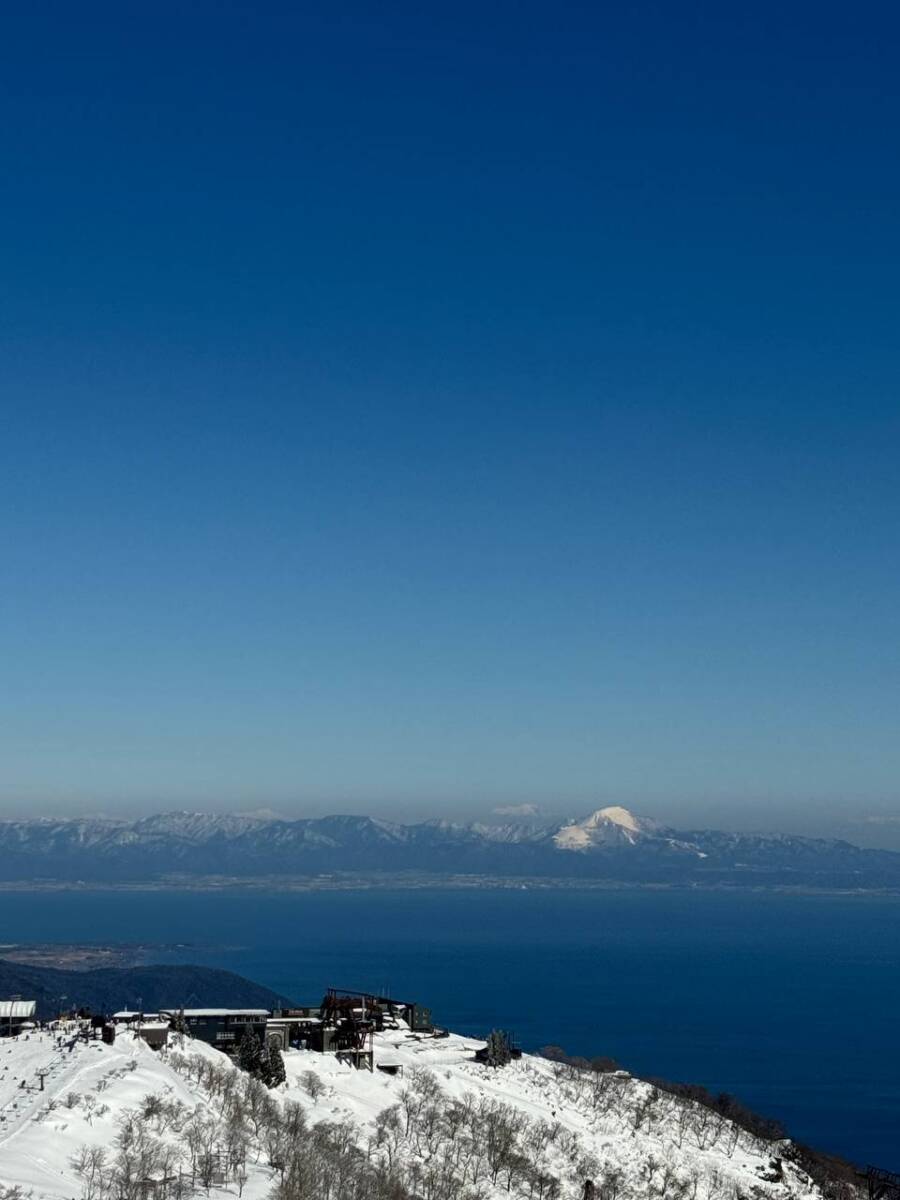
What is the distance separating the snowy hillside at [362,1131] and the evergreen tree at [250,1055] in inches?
51.6

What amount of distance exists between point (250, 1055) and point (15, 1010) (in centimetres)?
1373

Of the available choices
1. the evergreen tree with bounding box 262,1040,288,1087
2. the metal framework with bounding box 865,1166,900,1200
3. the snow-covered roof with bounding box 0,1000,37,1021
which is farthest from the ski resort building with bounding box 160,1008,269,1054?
the metal framework with bounding box 865,1166,900,1200

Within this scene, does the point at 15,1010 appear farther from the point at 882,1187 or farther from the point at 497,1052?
the point at 882,1187

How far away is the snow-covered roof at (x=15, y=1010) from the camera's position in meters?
65.1

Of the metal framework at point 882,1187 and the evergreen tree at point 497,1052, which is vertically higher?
the evergreen tree at point 497,1052

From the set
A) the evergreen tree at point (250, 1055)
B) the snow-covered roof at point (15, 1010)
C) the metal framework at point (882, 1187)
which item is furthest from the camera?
the metal framework at point (882, 1187)

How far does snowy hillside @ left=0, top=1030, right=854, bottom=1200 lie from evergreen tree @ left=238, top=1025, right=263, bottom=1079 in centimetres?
131

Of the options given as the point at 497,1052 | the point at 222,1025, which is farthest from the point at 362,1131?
the point at 497,1052

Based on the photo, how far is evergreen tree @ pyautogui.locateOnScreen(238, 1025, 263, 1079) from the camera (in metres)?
61.2

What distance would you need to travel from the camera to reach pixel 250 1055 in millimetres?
62375

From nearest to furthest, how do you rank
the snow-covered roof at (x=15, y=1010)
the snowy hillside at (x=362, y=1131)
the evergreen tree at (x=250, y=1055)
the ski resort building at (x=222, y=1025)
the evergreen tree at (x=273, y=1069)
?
the snowy hillside at (x=362, y=1131) < the evergreen tree at (x=273, y=1069) < the evergreen tree at (x=250, y=1055) < the snow-covered roof at (x=15, y=1010) < the ski resort building at (x=222, y=1025)

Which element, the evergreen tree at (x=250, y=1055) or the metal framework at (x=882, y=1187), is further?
the metal framework at (x=882, y=1187)

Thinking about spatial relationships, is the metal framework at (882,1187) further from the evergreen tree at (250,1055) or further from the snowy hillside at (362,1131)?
the evergreen tree at (250,1055)

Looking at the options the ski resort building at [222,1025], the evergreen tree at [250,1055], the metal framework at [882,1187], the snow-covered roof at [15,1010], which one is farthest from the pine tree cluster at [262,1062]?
the metal framework at [882,1187]
